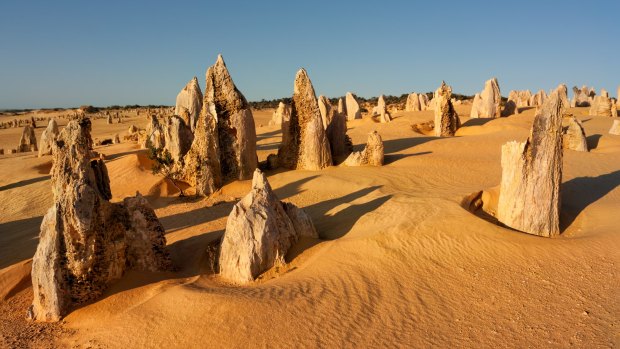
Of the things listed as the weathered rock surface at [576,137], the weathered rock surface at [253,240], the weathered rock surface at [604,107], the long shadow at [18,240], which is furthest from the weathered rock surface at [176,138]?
the weathered rock surface at [604,107]

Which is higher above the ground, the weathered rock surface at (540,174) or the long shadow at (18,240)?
the weathered rock surface at (540,174)

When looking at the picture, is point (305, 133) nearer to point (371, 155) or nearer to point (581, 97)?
point (371, 155)

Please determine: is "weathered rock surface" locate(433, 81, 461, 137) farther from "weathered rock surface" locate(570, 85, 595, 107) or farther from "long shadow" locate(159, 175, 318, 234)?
"weathered rock surface" locate(570, 85, 595, 107)

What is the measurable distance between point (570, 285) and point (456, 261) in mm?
1705

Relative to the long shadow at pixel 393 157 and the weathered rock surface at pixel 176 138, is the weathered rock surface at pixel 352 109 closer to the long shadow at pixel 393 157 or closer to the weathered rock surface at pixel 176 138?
the long shadow at pixel 393 157

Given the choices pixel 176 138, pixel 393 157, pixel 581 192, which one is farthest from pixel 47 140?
pixel 581 192

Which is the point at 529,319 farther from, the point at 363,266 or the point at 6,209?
the point at 6,209

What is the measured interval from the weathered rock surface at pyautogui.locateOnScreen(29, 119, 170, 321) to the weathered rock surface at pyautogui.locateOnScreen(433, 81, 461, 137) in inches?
729

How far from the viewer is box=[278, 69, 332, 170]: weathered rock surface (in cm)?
1482

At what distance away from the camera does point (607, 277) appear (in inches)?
272

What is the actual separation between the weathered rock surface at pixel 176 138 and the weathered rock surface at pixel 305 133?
375cm

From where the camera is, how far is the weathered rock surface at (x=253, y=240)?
727 centimetres

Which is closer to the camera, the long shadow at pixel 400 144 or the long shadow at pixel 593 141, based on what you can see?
the long shadow at pixel 400 144

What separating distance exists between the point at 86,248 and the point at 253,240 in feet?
8.55
